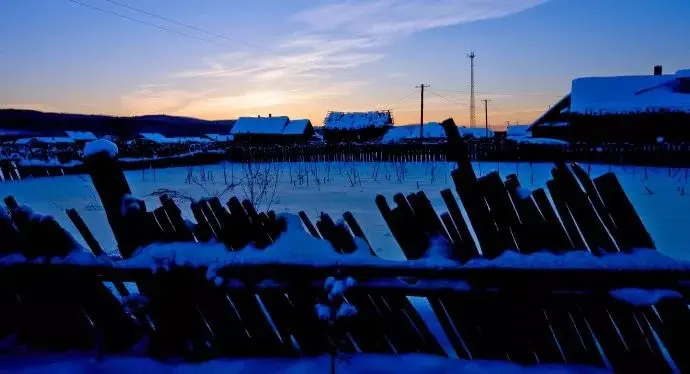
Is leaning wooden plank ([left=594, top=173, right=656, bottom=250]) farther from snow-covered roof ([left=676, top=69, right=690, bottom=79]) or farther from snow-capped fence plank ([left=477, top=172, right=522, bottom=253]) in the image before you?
snow-covered roof ([left=676, top=69, right=690, bottom=79])

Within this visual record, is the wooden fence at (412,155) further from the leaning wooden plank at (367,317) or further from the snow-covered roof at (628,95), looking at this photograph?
the leaning wooden plank at (367,317)

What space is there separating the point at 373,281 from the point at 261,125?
187 feet

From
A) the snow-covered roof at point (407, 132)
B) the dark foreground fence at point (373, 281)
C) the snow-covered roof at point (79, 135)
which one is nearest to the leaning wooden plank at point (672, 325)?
the dark foreground fence at point (373, 281)

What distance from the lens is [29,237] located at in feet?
9.36

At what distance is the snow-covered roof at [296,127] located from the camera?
56.9 m

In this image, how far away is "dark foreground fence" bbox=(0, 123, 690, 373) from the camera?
238cm

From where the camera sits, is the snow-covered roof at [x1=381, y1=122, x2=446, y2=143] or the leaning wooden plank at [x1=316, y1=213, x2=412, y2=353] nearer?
the leaning wooden plank at [x1=316, y1=213, x2=412, y2=353]

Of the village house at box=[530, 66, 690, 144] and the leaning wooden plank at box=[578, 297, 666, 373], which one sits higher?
the village house at box=[530, 66, 690, 144]

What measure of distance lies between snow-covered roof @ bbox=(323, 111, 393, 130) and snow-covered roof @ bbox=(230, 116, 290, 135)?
19.4 feet

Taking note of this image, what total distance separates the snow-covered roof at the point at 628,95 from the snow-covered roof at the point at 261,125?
35.9 meters

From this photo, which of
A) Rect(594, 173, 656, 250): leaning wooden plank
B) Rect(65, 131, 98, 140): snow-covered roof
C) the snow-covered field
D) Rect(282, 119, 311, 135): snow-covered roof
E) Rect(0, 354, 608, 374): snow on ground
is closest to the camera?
Rect(594, 173, 656, 250): leaning wooden plank

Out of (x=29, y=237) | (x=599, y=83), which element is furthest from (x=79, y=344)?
(x=599, y=83)

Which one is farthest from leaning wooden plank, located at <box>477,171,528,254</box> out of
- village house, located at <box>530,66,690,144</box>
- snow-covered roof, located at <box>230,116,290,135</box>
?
snow-covered roof, located at <box>230,116,290,135</box>

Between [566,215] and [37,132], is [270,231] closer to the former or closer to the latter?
[566,215]
